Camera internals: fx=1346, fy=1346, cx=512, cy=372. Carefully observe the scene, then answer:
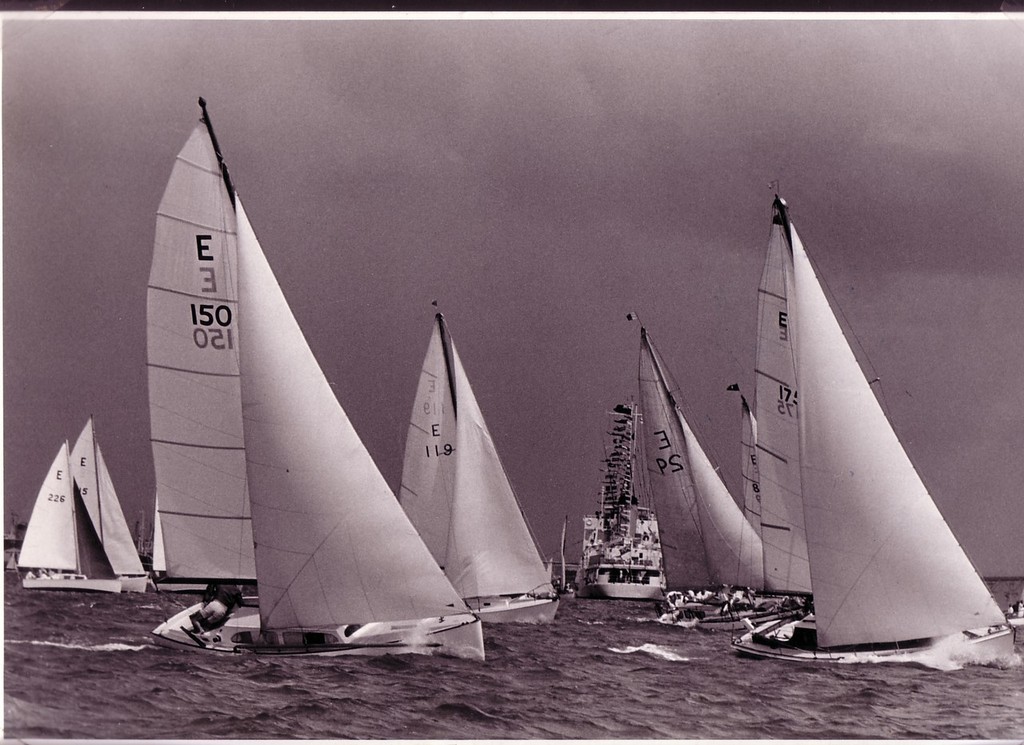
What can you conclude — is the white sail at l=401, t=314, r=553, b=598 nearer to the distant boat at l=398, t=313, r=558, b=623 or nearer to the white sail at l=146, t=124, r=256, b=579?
the distant boat at l=398, t=313, r=558, b=623

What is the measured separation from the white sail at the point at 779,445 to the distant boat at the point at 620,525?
48.9 inches

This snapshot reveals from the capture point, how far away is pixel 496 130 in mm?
9328

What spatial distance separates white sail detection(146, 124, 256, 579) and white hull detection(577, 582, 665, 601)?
61.9ft

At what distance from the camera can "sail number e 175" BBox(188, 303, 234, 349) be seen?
996cm

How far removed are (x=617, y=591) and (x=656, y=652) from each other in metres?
17.9

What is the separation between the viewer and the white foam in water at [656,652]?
11.2 meters

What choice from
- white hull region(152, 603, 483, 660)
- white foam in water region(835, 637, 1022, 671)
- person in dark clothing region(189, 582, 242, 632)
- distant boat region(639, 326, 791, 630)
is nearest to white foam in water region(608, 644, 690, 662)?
white foam in water region(835, 637, 1022, 671)

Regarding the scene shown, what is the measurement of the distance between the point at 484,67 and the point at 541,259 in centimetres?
155

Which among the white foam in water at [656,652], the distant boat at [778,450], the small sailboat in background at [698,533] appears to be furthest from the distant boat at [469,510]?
the distant boat at [778,450]

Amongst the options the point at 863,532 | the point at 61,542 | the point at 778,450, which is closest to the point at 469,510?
the point at 778,450

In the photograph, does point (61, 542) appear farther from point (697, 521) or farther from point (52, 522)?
point (697, 521)

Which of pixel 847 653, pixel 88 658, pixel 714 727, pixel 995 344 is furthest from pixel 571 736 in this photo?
pixel 995 344

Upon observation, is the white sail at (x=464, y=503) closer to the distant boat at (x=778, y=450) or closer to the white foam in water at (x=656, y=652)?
the white foam in water at (x=656, y=652)

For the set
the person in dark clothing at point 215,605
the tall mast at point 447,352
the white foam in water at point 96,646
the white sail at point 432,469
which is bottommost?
the white foam in water at point 96,646
